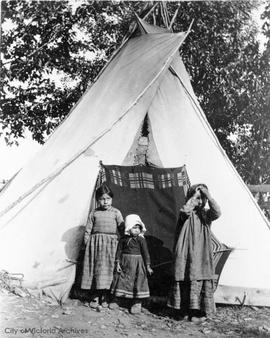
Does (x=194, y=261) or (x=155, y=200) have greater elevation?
(x=155, y=200)

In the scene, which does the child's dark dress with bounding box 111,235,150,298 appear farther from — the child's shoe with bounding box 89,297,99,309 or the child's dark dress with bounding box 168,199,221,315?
the child's dark dress with bounding box 168,199,221,315

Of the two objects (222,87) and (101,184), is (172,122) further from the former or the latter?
(222,87)

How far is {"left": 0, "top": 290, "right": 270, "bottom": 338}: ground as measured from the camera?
366cm

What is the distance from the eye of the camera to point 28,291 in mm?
4379

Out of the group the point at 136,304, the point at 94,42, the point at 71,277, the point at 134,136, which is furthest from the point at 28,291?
the point at 94,42

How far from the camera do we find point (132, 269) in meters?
4.51

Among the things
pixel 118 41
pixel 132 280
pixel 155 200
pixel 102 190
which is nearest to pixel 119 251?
pixel 132 280

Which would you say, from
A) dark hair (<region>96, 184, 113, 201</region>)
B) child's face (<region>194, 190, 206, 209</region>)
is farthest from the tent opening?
child's face (<region>194, 190, 206, 209</region>)

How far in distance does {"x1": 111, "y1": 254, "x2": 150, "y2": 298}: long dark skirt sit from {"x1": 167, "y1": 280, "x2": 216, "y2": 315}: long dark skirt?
1.42ft

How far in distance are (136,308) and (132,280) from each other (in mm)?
288

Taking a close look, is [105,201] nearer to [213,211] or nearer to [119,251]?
[119,251]

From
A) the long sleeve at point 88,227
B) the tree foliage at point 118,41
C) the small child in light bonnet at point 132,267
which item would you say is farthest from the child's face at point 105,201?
the tree foliage at point 118,41

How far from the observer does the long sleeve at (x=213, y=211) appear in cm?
408

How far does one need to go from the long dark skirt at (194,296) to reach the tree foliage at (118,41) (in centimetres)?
590
